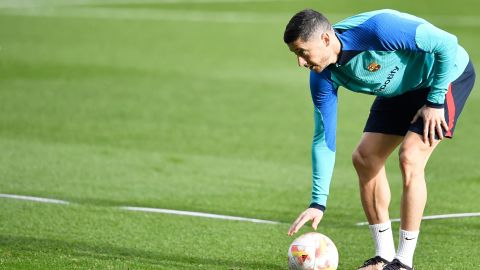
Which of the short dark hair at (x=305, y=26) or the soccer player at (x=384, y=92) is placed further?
the soccer player at (x=384, y=92)

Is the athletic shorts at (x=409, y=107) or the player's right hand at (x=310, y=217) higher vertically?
the athletic shorts at (x=409, y=107)

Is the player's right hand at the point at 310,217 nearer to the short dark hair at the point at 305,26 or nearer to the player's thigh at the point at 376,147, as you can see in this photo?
the player's thigh at the point at 376,147

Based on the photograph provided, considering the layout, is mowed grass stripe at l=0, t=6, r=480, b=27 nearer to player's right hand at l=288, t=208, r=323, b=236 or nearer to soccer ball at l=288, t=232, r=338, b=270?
soccer ball at l=288, t=232, r=338, b=270

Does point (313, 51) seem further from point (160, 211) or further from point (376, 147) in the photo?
point (160, 211)

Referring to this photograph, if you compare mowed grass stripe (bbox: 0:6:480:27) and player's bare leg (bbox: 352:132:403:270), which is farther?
mowed grass stripe (bbox: 0:6:480:27)

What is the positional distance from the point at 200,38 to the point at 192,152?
11.8m

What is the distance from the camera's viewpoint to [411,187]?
23.7 feet

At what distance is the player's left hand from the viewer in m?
7.05

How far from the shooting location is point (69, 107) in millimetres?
15742

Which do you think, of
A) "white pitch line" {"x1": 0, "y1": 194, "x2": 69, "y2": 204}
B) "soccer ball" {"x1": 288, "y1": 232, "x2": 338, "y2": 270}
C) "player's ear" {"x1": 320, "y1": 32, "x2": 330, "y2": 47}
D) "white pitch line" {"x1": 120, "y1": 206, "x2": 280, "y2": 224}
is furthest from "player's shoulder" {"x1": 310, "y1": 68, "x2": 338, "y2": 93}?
"white pitch line" {"x1": 0, "y1": 194, "x2": 69, "y2": 204}

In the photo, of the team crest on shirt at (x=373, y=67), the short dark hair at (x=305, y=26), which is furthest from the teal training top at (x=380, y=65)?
the short dark hair at (x=305, y=26)

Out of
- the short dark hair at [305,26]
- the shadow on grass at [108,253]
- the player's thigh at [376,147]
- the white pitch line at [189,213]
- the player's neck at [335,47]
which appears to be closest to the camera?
the short dark hair at [305,26]

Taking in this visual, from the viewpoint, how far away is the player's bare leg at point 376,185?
24.7 ft

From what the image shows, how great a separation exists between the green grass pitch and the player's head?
1.83 meters
